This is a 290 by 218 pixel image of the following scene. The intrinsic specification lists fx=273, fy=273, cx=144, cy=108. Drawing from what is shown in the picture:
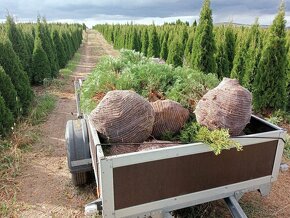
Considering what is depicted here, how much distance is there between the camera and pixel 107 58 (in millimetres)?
3756

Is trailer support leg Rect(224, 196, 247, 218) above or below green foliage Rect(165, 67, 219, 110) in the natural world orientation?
below

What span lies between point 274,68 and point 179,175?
6.41 m

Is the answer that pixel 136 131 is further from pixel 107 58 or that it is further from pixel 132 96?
pixel 107 58

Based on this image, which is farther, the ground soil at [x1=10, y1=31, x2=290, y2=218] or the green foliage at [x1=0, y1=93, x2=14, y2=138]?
the green foliage at [x1=0, y1=93, x2=14, y2=138]

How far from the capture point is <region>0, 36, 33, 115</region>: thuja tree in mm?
7570

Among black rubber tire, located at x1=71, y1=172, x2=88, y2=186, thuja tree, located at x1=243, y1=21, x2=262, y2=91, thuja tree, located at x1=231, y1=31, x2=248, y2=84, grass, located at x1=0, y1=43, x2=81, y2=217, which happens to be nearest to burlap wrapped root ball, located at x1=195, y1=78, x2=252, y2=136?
black rubber tire, located at x1=71, y1=172, x2=88, y2=186

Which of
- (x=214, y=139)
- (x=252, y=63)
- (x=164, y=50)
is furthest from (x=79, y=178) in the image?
(x=164, y=50)

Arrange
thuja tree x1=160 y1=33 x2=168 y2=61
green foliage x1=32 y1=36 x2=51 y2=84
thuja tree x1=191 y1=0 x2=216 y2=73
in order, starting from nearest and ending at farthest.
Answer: thuja tree x1=191 y1=0 x2=216 y2=73, green foliage x1=32 y1=36 x2=51 y2=84, thuja tree x1=160 y1=33 x2=168 y2=61

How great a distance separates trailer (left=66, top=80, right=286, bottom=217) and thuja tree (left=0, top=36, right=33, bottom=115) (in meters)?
6.09

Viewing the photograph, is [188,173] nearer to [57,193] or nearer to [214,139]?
[214,139]

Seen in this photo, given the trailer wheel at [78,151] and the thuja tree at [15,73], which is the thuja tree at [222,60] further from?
the trailer wheel at [78,151]

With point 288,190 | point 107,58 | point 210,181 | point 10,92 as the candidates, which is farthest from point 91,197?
point 10,92

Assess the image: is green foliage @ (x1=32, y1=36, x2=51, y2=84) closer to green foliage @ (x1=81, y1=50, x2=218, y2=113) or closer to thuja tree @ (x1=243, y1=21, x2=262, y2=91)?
thuja tree @ (x1=243, y1=21, x2=262, y2=91)

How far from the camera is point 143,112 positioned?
7.27 feet
